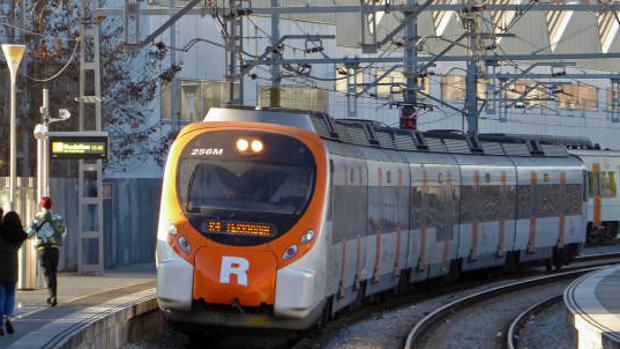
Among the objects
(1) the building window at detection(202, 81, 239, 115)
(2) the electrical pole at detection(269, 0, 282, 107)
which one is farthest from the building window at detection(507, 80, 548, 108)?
(2) the electrical pole at detection(269, 0, 282, 107)

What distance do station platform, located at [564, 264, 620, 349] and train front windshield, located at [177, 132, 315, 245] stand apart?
141 inches

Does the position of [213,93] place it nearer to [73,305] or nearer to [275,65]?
[275,65]

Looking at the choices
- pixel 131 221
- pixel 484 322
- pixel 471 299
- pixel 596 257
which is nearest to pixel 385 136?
pixel 484 322

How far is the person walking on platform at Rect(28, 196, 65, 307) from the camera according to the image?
17.6 m

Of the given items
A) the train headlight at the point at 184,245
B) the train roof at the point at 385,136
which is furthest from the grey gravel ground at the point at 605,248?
the train headlight at the point at 184,245

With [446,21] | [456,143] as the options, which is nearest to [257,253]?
[456,143]

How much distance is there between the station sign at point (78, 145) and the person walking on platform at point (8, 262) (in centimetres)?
694

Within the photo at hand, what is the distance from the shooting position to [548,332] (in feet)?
67.1

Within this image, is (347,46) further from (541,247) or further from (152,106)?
(541,247)

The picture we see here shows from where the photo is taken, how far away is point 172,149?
16578mm

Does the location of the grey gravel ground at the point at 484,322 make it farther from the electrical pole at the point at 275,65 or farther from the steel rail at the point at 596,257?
the steel rail at the point at 596,257

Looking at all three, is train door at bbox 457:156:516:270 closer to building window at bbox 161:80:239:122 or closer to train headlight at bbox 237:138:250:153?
train headlight at bbox 237:138:250:153

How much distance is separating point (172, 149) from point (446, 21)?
4681 centimetres

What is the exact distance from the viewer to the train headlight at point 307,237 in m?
15.9
